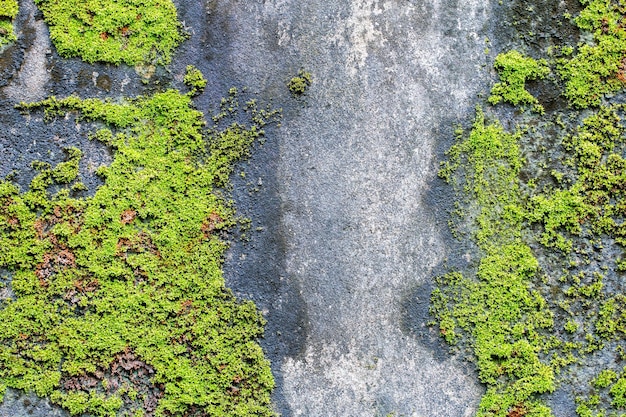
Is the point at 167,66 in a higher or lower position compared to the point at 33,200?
higher

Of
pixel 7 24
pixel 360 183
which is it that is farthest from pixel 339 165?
pixel 7 24

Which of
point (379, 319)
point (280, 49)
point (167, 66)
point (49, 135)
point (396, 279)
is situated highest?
point (280, 49)

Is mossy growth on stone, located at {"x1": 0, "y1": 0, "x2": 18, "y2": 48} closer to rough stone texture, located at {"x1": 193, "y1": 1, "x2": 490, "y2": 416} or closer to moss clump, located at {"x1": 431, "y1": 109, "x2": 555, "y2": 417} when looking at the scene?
rough stone texture, located at {"x1": 193, "y1": 1, "x2": 490, "y2": 416}

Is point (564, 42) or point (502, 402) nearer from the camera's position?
point (502, 402)

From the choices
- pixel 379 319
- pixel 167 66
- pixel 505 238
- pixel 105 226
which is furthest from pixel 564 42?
pixel 105 226

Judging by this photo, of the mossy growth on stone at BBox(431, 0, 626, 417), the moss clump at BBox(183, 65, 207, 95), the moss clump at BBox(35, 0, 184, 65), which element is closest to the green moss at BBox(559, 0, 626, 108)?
the mossy growth on stone at BBox(431, 0, 626, 417)

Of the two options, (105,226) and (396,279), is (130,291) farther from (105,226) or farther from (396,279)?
(396,279)
